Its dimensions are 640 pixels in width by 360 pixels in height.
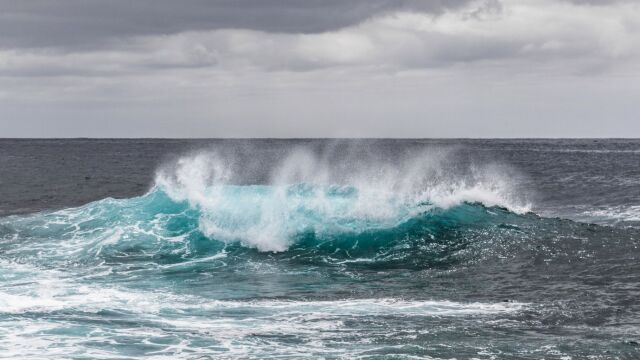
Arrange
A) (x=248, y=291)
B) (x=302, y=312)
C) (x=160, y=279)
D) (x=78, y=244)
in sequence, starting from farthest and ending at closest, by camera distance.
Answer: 1. (x=78, y=244)
2. (x=160, y=279)
3. (x=248, y=291)
4. (x=302, y=312)

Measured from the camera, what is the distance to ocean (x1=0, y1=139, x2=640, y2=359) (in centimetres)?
1808

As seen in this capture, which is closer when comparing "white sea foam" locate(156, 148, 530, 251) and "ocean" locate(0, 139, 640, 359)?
"ocean" locate(0, 139, 640, 359)

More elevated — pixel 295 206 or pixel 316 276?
pixel 295 206

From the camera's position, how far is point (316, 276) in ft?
87.4

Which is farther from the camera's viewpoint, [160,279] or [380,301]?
[160,279]

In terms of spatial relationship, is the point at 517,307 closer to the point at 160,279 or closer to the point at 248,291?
the point at 248,291

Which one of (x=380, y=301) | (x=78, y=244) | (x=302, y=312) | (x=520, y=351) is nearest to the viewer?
(x=520, y=351)

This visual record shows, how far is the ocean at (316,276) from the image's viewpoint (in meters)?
18.1

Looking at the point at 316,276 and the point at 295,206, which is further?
the point at 295,206

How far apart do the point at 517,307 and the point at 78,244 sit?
1844 centimetres

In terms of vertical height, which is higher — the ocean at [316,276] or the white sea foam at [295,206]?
the white sea foam at [295,206]

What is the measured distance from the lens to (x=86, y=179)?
74562 mm

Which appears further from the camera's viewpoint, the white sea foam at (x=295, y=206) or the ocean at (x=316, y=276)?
the white sea foam at (x=295, y=206)

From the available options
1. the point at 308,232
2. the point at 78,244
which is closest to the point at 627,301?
the point at 308,232
